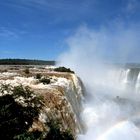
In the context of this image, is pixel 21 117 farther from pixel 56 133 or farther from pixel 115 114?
pixel 115 114

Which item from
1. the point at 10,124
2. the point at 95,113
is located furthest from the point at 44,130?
the point at 95,113

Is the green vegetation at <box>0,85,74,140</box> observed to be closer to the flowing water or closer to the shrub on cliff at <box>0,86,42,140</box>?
the shrub on cliff at <box>0,86,42,140</box>

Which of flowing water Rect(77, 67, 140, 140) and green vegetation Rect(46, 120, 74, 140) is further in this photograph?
flowing water Rect(77, 67, 140, 140)

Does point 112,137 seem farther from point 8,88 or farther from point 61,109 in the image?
point 8,88

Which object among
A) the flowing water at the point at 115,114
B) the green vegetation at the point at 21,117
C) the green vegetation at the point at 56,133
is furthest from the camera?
the flowing water at the point at 115,114

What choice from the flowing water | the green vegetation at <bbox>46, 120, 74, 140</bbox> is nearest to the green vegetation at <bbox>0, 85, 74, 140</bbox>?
the green vegetation at <bbox>46, 120, 74, 140</bbox>

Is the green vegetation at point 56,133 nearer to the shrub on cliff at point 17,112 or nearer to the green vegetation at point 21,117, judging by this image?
the green vegetation at point 21,117

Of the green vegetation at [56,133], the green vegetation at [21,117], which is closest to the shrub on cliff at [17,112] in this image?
the green vegetation at [21,117]

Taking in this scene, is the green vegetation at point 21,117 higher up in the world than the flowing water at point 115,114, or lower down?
higher up
